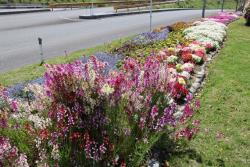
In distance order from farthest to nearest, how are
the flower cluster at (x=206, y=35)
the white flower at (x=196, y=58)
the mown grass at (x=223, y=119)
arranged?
the flower cluster at (x=206, y=35), the white flower at (x=196, y=58), the mown grass at (x=223, y=119)

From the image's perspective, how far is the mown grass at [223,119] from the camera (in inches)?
248

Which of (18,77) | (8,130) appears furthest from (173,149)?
(18,77)

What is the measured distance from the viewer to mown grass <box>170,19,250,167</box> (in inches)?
248

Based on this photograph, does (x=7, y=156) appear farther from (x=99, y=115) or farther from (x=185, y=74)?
(x=185, y=74)

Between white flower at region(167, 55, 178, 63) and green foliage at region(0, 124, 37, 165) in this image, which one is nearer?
green foliage at region(0, 124, 37, 165)

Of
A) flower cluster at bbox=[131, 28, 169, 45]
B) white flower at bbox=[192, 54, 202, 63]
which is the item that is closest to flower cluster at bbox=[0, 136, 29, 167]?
white flower at bbox=[192, 54, 202, 63]

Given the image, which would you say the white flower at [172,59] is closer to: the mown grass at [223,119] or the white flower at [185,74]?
the mown grass at [223,119]

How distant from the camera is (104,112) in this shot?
5352 millimetres

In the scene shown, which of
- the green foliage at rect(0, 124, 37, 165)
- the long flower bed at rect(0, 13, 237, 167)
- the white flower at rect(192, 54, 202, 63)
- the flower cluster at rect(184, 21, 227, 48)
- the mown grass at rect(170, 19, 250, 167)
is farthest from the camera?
the flower cluster at rect(184, 21, 227, 48)

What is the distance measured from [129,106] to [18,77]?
6.48 meters

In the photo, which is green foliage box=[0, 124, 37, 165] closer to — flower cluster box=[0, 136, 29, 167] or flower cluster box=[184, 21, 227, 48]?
flower cluster box=[0, 136, 29, 167]

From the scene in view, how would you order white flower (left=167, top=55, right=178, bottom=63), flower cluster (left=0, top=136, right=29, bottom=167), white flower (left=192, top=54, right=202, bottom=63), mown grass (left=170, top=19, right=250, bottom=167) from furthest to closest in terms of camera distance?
white flower (left=192, top=54, right=202, bottom=63)
white flower (left=167, top=55, right=178, bottom=63)
mown grass (left=170, top=19, right=250, bottom=167)
flower cluster (left=0, top=136, right=29, bottom=167)

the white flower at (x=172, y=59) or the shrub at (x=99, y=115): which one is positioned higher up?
the shrub at (x=99, y=115)

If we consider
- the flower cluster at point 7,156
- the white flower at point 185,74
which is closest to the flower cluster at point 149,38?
the white flower at point 185,74
